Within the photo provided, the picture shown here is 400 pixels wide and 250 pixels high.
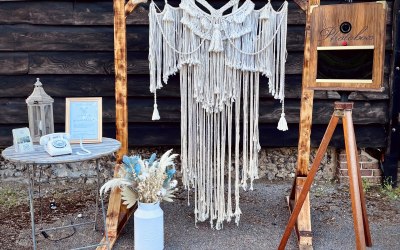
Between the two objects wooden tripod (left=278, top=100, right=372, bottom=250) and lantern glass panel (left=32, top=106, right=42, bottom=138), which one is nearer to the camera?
wooden tripod (left=278, top=100, right=372, bottom=250)

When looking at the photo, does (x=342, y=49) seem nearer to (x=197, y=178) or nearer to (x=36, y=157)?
(x=197, y=178)

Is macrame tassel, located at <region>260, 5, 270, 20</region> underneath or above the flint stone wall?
above

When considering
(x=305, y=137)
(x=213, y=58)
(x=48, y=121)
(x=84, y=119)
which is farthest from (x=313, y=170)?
(x=48, y=121)

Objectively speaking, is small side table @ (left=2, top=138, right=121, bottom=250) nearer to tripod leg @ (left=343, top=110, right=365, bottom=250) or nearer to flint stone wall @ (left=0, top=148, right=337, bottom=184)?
Answer: flint stone wall @ (left=0, top=148, right=337, bottom=184)

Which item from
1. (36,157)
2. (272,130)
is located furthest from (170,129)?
(36,157)

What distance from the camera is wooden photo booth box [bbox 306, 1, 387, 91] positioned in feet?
6.55

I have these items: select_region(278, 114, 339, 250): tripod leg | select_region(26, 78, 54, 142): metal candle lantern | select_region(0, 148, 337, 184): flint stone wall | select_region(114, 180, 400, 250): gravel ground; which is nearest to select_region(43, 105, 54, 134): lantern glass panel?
select_region(26, 78, 54, 142): metal candle lantern

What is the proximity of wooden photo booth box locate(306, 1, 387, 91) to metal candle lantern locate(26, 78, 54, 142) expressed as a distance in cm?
147

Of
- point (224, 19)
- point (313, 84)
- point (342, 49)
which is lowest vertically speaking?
point (313, 84)

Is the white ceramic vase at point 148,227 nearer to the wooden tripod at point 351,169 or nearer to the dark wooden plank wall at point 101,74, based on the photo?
the wooden tripod at point 351,169

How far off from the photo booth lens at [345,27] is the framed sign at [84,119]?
4.55ft

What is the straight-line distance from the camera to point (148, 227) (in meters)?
2.23

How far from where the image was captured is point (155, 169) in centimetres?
229

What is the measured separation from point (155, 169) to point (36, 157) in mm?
628
